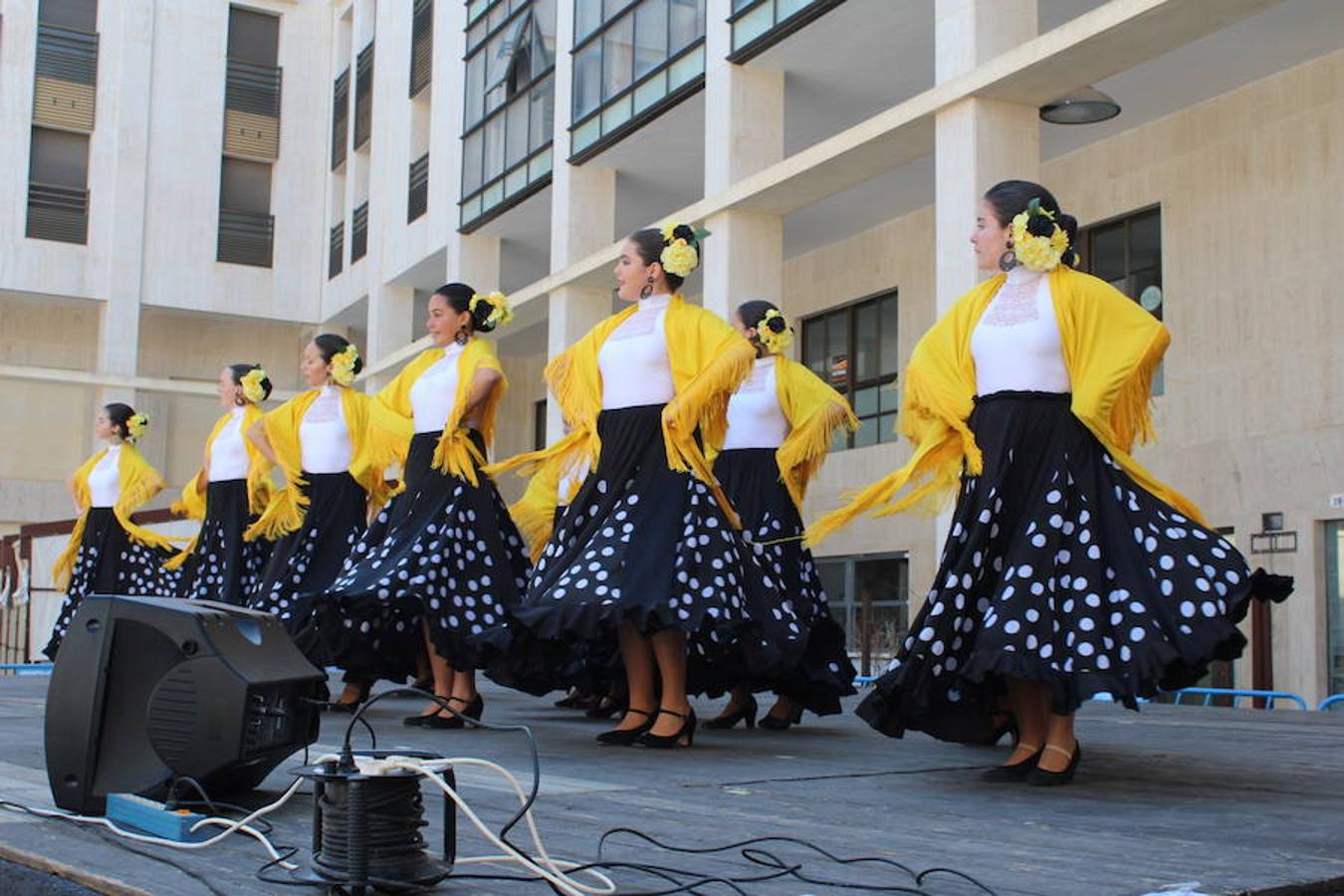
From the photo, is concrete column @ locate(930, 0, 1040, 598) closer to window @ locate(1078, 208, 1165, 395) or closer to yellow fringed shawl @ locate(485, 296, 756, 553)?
window @ locate(1078, 208, 1165, 395)

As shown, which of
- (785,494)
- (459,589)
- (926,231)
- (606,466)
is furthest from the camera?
(926,231)

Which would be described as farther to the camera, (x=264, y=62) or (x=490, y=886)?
(x=264, y=62)

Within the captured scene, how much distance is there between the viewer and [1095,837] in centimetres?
323

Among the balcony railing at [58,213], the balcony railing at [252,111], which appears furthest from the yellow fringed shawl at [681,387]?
the balcony railing at [252,111]

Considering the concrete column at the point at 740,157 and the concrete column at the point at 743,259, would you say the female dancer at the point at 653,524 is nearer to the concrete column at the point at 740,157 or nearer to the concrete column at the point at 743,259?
the concrete column at the point at 740,157

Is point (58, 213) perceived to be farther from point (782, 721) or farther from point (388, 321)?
point (782, 721)

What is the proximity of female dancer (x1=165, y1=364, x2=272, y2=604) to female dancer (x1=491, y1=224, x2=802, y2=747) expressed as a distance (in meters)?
3.44

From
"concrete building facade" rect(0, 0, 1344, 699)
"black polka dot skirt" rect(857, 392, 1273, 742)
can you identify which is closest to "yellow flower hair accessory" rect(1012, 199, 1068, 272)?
"black polka dot skirt" rect(857, 392, 1273, 742)

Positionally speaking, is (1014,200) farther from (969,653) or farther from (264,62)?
(264,62)

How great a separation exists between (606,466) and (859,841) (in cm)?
274

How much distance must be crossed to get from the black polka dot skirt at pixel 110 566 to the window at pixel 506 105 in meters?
10.4

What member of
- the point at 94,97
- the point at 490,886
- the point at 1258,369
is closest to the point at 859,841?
the point at 490,886

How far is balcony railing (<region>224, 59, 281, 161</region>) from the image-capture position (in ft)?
98.3

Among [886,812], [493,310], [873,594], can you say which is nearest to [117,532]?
[493,310]
